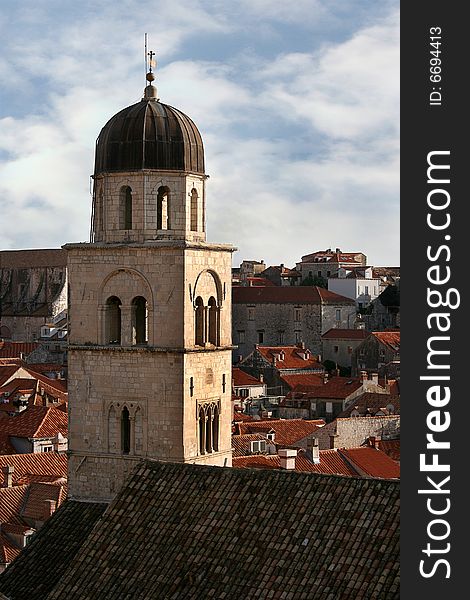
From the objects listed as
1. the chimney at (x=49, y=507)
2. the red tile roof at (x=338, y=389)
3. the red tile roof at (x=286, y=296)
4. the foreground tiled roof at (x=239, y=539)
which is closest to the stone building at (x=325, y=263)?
the red tile roof at (x=286, y=296)

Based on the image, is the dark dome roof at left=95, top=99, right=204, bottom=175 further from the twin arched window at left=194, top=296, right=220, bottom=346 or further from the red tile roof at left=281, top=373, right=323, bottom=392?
the red tile roof at left=281, top=373, right=323, bottom=392

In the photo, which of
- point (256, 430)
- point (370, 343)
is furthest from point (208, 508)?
point (370, 343)

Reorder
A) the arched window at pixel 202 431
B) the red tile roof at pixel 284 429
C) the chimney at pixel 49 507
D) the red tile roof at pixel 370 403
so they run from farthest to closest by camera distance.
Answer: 1. the red tile roof at pixel 370 403
2. the red tile roof at pixel 284 429
3. the chimney at pixel 49 507
4. the arched window at pixel 202 431

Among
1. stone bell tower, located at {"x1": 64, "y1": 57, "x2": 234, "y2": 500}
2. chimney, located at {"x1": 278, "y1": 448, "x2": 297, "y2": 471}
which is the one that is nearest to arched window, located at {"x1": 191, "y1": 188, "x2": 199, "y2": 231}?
stone bell tower, located at {"x1": 64, "y1": 57, "x2": 234, "y2": 500}

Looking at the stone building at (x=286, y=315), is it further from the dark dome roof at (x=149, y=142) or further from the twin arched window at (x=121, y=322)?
the dark dome roof at (x=149, y=142)

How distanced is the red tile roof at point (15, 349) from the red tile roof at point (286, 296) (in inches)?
586

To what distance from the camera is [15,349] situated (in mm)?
77750

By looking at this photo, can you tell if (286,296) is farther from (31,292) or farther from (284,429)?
(284,429)

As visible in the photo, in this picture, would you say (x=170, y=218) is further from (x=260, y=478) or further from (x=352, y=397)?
(x=352, y=397)

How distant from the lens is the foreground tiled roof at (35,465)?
115ft

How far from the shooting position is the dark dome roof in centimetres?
1877

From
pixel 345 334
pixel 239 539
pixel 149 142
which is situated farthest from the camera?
pixel 345 334

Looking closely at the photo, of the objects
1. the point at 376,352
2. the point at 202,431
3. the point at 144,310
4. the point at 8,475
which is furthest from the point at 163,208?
the point at 376,352

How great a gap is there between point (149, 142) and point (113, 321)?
2.82 metres
